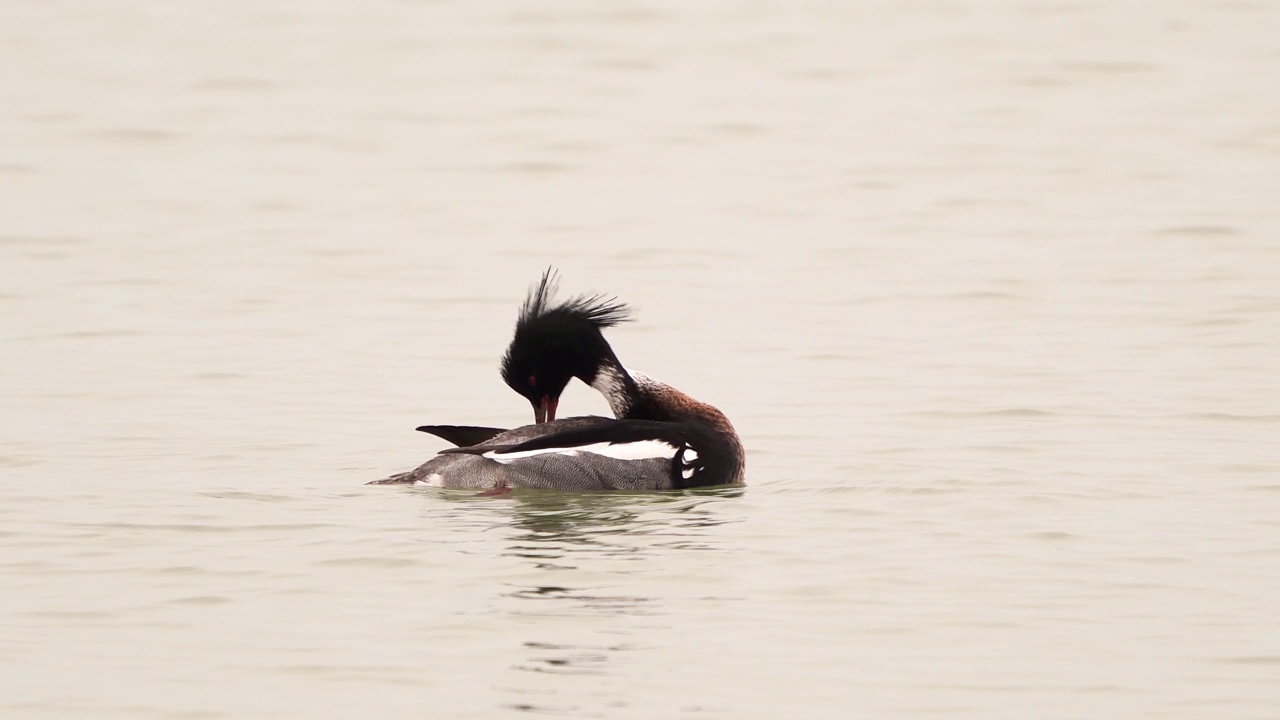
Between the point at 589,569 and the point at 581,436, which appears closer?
the point at 589,569

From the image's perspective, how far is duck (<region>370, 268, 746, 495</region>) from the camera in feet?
33.1

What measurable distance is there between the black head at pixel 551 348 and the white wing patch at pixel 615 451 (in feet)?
2.22

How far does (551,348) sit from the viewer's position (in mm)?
10742

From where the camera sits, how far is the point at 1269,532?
30.2 feet

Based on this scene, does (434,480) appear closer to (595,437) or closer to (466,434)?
(466,434)

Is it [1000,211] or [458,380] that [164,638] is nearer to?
[458,380]

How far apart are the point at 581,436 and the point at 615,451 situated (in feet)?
0.63

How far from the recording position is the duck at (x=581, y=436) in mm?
10086

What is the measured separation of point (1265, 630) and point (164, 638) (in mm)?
4073

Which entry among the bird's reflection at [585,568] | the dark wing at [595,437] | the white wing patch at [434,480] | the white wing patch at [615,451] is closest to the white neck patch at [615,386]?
the dark wing at [595,437]

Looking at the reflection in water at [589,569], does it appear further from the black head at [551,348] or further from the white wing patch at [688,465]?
the black head at [551,348]

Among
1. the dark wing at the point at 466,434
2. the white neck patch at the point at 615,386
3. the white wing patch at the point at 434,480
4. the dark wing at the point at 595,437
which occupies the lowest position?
the white wing patch at the point at 434,480

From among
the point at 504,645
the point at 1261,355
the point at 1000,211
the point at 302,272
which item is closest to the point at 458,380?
the point at 302,272

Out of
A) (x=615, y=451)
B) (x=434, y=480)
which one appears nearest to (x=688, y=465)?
(x=615, y=451)
